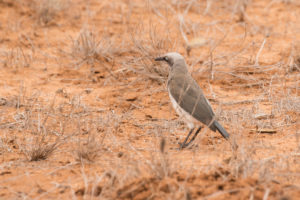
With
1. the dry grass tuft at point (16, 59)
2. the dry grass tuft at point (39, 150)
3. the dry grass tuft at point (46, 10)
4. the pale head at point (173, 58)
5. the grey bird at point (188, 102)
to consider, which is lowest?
the dry grass tuft at point (39, 150)

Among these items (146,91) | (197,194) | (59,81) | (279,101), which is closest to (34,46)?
(59,81)

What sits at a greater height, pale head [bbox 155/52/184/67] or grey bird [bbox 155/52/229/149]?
pale head [bbox 155/52/184/67]

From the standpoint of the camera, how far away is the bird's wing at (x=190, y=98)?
14.2ft

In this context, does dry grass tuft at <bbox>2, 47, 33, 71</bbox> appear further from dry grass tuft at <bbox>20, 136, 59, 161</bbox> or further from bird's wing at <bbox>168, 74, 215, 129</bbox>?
dry grass tuft at <bbox>20, 136, 59, 161</bbox>

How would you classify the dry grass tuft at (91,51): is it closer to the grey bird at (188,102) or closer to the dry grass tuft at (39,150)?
the grey bird at (188,102)

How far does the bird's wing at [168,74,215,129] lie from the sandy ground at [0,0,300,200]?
7.1 inches

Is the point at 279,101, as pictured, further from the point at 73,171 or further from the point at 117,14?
the point at 117,14

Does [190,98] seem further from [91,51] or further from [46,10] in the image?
[46,10]

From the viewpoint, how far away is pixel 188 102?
449cm

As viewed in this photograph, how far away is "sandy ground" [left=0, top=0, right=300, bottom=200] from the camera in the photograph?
10.6 feet

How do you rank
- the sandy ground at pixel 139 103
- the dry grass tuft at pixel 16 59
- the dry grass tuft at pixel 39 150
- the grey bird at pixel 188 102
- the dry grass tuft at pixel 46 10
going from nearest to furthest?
the sandy ground at pixel 139 103
the dry grass tuft at pixel 39 150
the grey bird at pixel 188 102
the dry grass tuft at pixel 16 59
the dry grass tuft at pixel 46 10

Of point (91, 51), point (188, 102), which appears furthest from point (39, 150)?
point (91, 51)

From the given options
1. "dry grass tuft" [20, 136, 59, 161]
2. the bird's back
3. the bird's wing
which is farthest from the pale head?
"dry grass tuft" [20, 136, 59, 161]

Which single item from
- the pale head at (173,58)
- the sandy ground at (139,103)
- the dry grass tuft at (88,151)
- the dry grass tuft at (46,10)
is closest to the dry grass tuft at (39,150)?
the sandy ground at (139,103)
